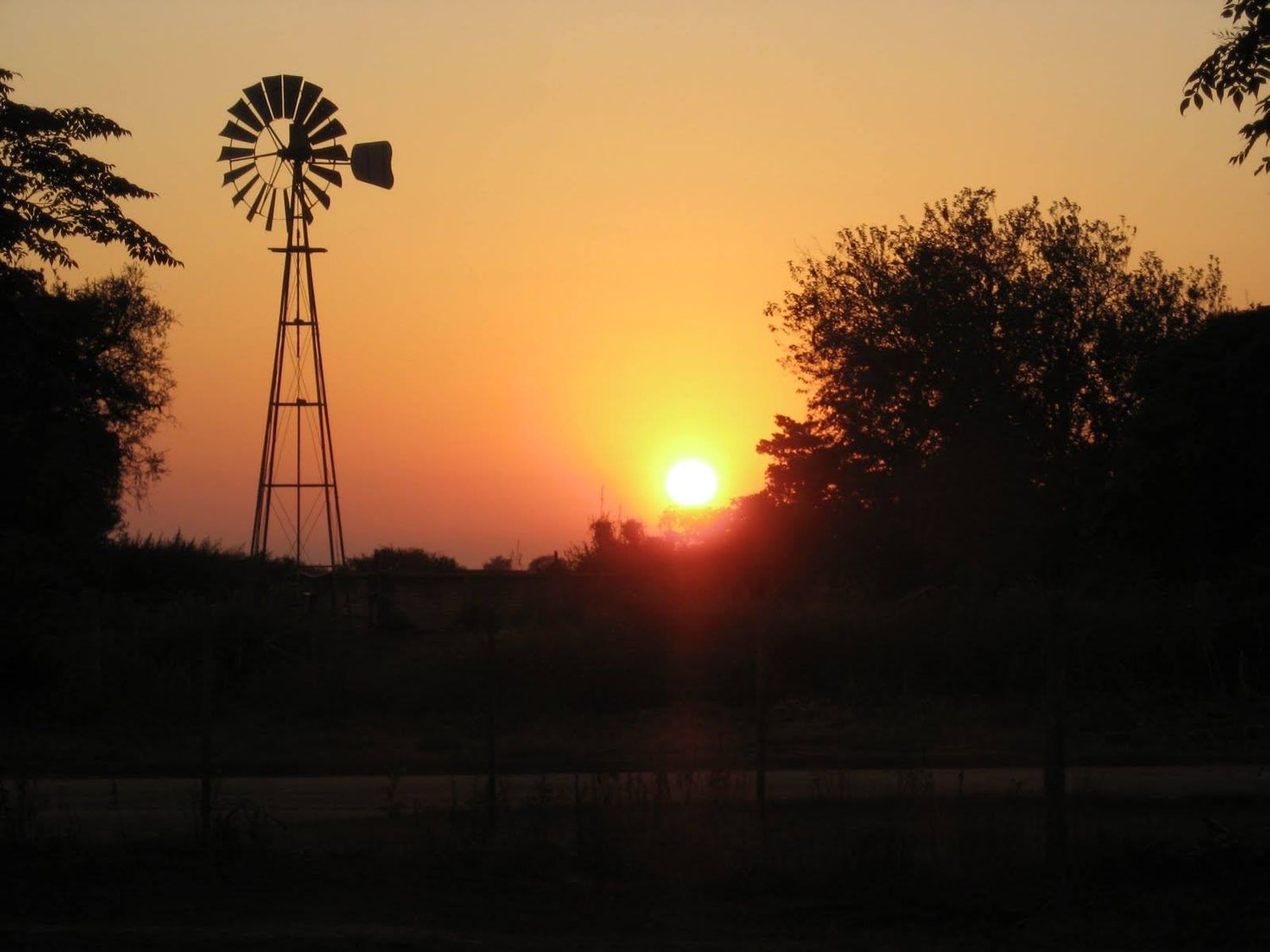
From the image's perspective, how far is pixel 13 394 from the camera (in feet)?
40.4

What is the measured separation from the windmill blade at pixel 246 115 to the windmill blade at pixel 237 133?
153 mm

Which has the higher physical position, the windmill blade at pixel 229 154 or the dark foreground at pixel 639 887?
the windmill blade at pixel 229 154

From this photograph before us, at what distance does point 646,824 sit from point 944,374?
3586 cm

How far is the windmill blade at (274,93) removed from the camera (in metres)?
30.0

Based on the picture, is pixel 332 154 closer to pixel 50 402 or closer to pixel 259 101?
pixel 259 101

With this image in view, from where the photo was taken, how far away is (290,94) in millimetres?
30312

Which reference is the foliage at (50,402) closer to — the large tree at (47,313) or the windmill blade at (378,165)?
the large tree at (47,313)

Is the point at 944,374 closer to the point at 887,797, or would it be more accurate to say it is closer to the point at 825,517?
the point at 825,517

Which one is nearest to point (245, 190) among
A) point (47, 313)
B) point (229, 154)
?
point (229, 154)

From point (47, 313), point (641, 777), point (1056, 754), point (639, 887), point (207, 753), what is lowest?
point (639, 887)

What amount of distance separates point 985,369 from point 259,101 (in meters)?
25.5

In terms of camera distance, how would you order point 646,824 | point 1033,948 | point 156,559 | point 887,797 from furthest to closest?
point 156,559 → point 887,797 → point 646,824 → point 1033,948

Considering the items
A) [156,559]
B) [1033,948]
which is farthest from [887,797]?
[156,559]

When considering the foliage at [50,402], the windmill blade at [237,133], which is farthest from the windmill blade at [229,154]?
the foliage at [50,402]
